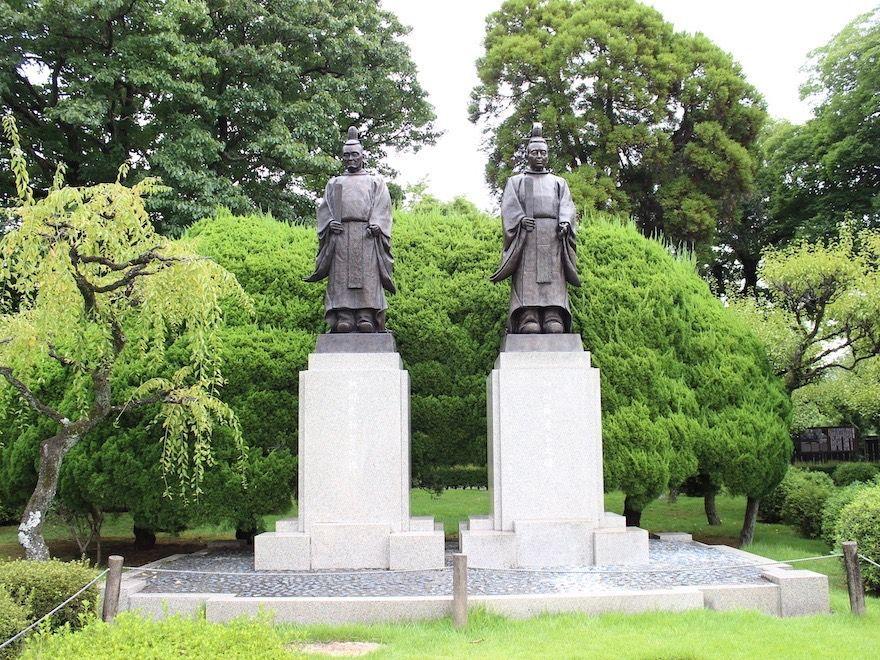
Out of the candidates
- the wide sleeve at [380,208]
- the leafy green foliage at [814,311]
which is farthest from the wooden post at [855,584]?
the wide sleeve at [380,208]

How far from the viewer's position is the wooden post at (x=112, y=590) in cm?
555

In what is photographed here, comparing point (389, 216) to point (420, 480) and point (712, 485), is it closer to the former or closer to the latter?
point (420, 480)

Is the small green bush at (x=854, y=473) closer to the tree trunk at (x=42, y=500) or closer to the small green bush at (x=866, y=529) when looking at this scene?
the small green bush at (x=866, y=529)

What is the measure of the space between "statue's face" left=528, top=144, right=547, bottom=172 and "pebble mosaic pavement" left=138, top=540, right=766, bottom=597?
4696 millimetres

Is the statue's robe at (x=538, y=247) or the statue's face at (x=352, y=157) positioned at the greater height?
the statue's face at (x=352, y=157)

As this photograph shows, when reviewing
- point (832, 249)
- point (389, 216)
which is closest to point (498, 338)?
point (389, 216)

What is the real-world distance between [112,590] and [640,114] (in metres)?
17.8

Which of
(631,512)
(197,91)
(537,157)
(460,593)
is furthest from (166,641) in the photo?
(197,91)

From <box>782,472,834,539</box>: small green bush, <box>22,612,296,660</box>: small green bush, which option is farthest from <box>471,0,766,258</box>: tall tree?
<box>22,612,296,660</box>: small green bush

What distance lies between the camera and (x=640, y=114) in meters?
19.9

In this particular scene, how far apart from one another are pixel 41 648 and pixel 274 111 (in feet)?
42.5

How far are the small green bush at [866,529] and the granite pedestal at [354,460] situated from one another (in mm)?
4472

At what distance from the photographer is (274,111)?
1548 centimetres

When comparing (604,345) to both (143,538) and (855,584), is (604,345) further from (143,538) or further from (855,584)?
(143,538)
